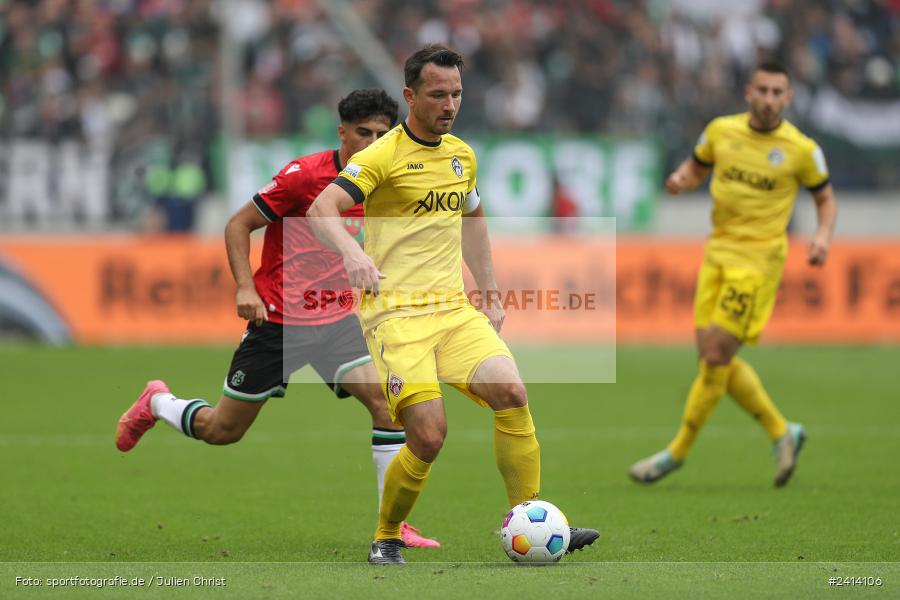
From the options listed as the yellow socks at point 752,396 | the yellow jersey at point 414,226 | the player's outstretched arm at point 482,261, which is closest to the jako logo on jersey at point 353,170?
the yellow jersey at point 414,226

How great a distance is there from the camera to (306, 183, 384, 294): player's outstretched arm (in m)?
5.60

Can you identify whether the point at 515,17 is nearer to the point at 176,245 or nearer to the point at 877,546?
the point at 176,245

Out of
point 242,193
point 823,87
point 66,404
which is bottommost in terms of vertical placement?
point 66,404

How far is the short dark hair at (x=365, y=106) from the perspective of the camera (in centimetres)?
692

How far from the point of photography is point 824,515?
7.66 metres

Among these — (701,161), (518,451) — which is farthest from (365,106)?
(701,161)

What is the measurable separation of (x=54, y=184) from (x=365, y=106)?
46.2 feet

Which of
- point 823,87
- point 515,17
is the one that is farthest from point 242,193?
point 823,87

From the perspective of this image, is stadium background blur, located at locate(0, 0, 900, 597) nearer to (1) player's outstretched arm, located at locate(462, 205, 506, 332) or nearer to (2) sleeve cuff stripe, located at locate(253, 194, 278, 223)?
(1) player's outstretched arm, located at locate(462, 205, 506, 332)

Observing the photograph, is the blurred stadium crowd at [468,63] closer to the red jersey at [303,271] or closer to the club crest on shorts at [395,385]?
the red jersey at [303,271]

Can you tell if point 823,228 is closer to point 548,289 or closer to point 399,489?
point 399,489

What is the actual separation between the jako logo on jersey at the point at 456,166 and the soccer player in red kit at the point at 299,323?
79 cm

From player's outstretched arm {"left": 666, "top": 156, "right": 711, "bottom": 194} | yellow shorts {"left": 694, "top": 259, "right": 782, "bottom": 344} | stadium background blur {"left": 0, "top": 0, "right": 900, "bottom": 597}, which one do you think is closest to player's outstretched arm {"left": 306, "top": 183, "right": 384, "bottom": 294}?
stadium background blur {"left": 0, "top": 0, "right": 900, "bottom": 597}

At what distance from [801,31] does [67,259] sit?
42.4 ft
